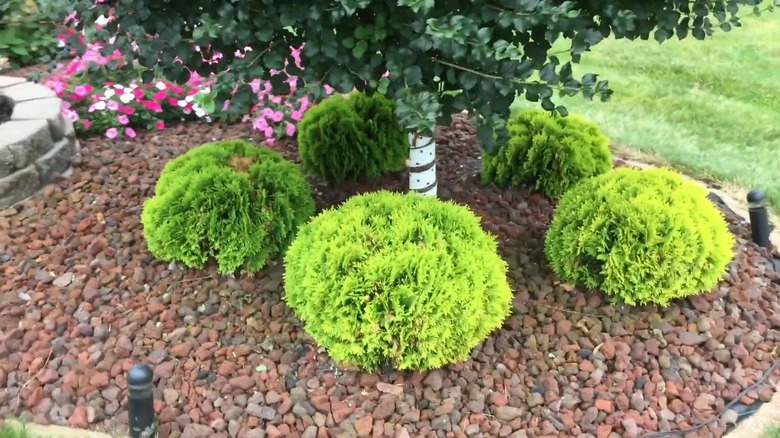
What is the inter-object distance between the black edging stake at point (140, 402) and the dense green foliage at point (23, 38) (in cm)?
394

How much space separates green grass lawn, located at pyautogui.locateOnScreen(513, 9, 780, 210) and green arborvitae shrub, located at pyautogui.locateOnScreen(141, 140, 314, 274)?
7.92 feet

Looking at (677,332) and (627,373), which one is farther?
(677,332)

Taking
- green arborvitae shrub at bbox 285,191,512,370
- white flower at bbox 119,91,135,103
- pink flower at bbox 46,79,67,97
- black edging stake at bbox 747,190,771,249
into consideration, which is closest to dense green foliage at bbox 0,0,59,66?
pink flower at bbox 46,79,67,97

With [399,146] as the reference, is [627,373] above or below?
below

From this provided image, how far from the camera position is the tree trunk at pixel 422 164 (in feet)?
10.2

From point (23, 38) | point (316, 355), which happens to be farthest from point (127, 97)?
point (316, 355)

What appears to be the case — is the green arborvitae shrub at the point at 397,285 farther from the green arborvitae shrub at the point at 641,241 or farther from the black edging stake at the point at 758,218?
the black edging stake at the point at 758,218

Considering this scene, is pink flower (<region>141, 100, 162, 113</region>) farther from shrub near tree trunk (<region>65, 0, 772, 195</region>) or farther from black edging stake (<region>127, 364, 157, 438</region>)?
black edging stake (<region>127, 364, 157, 438</region>)

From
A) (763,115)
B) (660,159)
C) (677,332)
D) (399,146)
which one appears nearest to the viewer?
(677,332)

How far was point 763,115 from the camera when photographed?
5305mm

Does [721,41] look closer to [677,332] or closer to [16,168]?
[677,332]

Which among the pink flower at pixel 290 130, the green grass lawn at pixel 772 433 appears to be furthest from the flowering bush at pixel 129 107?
the green grass lawn at pixel 772 433

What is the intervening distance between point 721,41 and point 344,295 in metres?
6.23

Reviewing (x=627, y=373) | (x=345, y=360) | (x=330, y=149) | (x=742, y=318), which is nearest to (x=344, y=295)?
(x=345, y=360)
